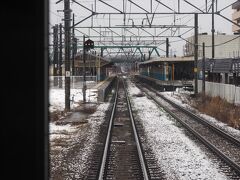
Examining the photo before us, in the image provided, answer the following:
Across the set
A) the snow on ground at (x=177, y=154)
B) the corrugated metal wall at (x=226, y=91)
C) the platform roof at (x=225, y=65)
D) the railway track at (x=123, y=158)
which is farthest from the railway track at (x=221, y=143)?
the platform roof at (x=225, y=65)

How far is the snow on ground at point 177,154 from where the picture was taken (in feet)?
29.3

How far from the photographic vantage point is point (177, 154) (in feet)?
37.0

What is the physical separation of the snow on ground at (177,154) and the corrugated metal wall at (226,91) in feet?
28.6

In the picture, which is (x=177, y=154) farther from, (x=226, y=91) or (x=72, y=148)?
(x=226, y=91)

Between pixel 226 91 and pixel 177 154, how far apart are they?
18.3 m

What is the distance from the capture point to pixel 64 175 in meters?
8.86

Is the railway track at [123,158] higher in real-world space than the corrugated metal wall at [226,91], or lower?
lower

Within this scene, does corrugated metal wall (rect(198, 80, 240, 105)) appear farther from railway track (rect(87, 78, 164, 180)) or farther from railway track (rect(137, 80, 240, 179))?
railway track (rect(87, 78, 164, 180))

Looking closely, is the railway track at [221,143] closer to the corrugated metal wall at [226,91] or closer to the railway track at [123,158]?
the railway track at [123,158]

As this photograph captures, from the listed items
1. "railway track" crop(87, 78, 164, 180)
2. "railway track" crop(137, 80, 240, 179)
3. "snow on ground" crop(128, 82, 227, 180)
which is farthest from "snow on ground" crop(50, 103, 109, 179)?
"railway track" crop(137, 80, 240, 179)

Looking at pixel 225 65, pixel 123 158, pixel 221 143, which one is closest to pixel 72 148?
pixel 123 158
